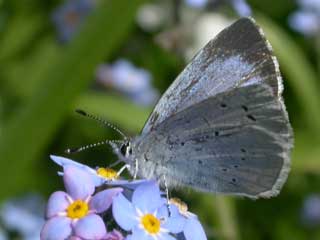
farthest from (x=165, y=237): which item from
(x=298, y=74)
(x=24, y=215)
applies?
(x=298, y=74)

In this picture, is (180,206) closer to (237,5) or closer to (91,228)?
(91,228)

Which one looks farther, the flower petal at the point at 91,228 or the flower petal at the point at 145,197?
the flower petal at the point at 145,197

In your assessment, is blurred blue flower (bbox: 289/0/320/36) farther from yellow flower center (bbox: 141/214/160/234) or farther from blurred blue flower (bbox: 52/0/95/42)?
yellow flower center (bbox: 141/214/160/234)

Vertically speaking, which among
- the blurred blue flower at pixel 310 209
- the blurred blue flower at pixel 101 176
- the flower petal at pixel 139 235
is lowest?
the blurred blue flower at pixel 310 209

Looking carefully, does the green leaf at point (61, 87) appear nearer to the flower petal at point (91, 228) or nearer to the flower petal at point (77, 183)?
the flower petal at point (77, 183)

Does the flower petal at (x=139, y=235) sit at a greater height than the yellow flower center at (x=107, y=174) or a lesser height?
lesser

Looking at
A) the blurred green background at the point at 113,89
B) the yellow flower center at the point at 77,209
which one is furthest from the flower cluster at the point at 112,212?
the blurred green background at the point at 113,89

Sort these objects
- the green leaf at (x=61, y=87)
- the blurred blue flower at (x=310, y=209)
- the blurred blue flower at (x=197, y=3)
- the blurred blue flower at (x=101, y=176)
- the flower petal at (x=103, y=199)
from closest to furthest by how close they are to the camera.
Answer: the flower petal at (x=103, y=199)
the blurred blue flower at (x=101, y=176)
the green leaf at (x=61, y=87)
the blurred blue flower at (x=197, y=3)
the blurred blue flower at (x=310, y=209)

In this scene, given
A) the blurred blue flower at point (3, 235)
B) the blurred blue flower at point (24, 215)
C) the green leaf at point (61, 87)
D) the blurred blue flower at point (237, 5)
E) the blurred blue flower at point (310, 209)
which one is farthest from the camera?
the blurred blue flower at point (310, 209)
